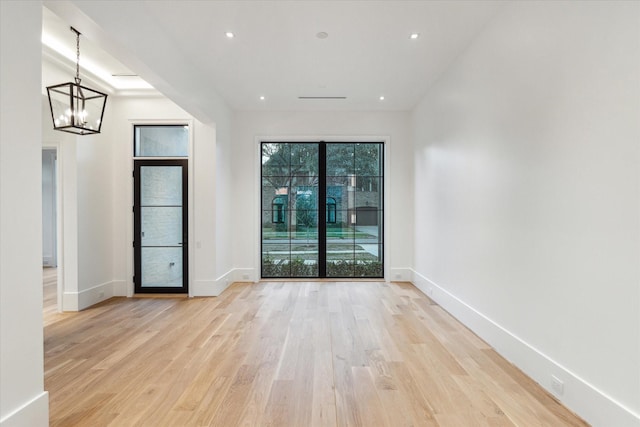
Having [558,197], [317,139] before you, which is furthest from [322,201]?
[558,197]

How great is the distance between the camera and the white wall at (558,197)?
5.91 feet

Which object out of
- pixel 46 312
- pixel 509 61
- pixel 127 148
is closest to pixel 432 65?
pixel 509 61

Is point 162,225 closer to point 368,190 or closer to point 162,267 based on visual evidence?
point 162,267

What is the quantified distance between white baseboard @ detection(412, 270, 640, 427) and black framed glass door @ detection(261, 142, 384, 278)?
8.46 feet

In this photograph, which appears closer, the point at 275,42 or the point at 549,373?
the point at 549,373

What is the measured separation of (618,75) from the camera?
183cm

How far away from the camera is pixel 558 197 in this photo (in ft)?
7.48

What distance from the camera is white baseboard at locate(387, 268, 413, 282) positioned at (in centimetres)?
602

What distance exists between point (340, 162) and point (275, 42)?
291 centimetres

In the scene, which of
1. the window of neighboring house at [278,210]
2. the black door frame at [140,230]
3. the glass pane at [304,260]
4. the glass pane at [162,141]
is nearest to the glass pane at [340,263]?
the glass pane at [304,260]

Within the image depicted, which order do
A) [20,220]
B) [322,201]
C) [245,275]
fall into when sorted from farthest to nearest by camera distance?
[322,201]
[245,275]
[20,220]

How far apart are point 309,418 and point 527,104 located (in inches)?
112

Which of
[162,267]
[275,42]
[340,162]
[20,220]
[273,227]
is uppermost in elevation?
[275,42]

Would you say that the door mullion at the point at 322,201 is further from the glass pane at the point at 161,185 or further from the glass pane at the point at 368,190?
the glass pane at the point at 161,185
